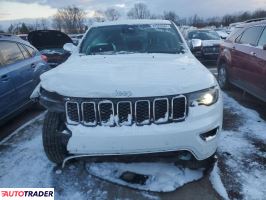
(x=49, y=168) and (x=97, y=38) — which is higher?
(x=97, y=38)

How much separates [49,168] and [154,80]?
1.72m

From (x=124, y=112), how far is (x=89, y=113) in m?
0.34

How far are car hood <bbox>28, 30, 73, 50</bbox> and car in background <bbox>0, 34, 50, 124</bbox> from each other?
3647 mm

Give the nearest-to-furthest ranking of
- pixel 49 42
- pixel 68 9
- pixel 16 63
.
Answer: pixel 16 63
pixel 49 42
pixel 68 9

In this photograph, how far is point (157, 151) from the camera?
3.15 meters

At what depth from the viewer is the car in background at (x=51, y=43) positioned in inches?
404

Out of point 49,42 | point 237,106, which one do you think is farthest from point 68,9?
point 237,106

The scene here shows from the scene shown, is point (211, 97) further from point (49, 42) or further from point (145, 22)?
point (49, 42)

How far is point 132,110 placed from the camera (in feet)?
10.3

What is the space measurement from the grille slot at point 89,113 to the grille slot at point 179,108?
755 millimetres

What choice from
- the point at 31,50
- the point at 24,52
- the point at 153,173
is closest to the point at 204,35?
the point at 31,50

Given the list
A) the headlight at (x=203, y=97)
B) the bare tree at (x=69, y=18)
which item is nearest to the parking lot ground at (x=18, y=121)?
the headlight at (x=203, y=97)

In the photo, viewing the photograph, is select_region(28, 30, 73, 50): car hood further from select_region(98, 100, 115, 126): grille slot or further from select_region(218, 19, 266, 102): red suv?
select_region(98, 100, 115, 126): grille slot

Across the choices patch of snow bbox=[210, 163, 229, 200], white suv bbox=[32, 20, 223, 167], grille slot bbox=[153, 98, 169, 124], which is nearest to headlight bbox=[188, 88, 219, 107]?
white suv bbox=[32, 20, 223, 167]
